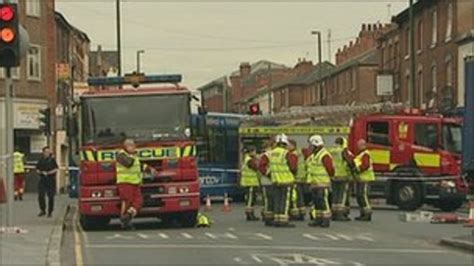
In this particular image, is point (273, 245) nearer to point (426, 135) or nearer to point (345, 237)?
point (345, 237)

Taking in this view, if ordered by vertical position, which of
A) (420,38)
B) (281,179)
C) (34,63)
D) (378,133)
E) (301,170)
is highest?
(420,38)

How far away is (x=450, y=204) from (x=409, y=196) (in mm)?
1329

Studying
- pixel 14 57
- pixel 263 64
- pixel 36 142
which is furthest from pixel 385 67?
pixel 263 64

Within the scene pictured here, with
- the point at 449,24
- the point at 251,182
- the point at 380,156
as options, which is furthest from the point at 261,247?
the point at 449,24

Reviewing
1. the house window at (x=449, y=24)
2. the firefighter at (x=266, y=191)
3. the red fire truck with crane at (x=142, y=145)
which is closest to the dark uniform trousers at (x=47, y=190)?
the red fire truck with crane at (x=142, y=145)

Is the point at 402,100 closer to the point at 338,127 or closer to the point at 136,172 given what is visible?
the point at 338,127

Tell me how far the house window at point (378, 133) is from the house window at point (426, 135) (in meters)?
0.84

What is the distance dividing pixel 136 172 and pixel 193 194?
140 centimetres

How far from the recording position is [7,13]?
60.4 ft

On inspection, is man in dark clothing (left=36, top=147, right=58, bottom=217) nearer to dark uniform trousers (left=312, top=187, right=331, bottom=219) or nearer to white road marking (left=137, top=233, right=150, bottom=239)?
white road marking (left=137, top=233, right=150, bottom=239)

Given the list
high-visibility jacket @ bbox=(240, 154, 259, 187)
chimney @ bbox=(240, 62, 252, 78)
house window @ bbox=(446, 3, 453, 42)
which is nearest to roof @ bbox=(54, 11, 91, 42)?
house window @ bbox=(446, 3, 453, 42)

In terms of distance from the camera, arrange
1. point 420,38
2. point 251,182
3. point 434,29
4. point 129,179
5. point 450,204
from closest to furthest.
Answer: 1. point 129,179
2. point 251,182
3. point 450,204
4. point 434,29
5. point 420,38

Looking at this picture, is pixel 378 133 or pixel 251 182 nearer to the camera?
pixel 251 182

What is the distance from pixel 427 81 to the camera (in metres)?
54.8
